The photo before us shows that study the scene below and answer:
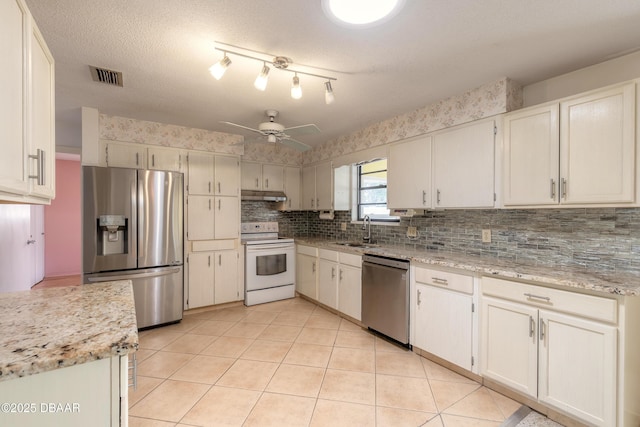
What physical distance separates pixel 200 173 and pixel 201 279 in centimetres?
139

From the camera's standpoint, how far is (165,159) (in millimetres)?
3576

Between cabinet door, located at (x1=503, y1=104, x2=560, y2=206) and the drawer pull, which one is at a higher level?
cabinet door, located at (x1=503, y1=104, x2=560, y2=206)

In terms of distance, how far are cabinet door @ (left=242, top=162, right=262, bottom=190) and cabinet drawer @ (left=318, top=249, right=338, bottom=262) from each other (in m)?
1.48

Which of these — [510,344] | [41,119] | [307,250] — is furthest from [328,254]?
[41,119]

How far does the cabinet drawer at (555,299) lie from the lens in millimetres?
1583

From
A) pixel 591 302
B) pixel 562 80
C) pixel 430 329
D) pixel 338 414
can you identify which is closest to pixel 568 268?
pixel 591 302

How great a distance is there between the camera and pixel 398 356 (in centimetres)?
262

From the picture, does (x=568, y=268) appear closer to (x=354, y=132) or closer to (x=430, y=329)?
(x=430, y=329)

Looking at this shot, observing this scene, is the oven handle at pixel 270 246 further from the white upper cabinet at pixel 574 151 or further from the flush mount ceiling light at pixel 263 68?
the white upper cabinet at pixel 574 151

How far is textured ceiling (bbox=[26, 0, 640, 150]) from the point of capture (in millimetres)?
1561

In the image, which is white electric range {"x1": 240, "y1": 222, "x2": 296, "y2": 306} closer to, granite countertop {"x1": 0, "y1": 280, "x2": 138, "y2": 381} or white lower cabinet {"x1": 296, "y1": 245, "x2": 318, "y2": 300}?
white lower cabinet {"x1": 296, "y1": 245, "x2": 318, "y2": 300}

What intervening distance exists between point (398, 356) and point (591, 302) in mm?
1517

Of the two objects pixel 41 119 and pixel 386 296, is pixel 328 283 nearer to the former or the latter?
pixel 386 296

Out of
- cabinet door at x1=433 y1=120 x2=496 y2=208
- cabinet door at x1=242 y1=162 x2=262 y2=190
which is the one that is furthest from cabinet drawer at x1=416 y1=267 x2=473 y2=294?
cabinet door at x1=242 y1=162 x2=262 y2=190
